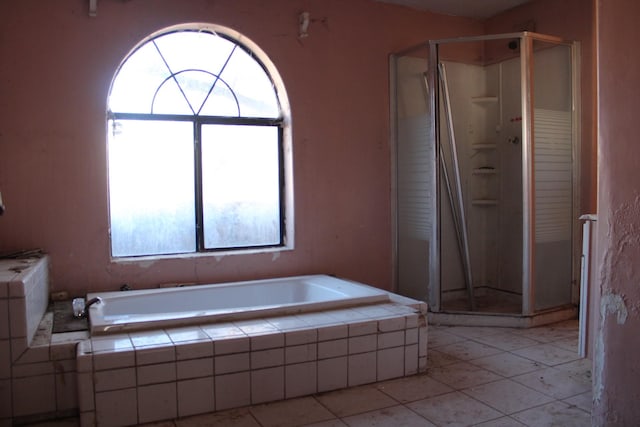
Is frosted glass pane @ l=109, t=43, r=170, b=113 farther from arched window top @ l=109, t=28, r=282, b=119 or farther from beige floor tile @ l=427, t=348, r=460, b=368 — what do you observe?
beige floor tile @ l=427, t=348, r=460, b=368

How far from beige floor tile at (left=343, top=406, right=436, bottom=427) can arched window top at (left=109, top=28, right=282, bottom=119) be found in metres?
2.11

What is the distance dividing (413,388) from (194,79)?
7.37 feet

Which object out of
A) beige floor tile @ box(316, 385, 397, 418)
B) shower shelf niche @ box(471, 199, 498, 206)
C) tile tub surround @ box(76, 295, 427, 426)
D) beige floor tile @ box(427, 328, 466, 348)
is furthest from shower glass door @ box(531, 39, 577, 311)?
beige floor tile @ box(316, 385, 397, 418)

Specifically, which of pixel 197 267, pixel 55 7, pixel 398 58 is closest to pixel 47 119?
pixel 55 7

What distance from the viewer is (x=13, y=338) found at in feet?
6.82

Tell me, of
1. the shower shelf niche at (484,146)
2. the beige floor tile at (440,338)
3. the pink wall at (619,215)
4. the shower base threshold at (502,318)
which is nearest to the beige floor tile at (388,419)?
the pink wall at (619,215)

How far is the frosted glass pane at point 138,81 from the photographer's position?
3.16 meters

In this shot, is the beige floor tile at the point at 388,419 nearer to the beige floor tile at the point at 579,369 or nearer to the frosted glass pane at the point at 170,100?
the beige floor tile at the point at 579,369

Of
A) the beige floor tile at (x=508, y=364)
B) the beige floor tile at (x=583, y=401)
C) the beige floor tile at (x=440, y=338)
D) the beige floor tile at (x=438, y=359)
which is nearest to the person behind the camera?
the beige floor tile at (x=583, y=401)

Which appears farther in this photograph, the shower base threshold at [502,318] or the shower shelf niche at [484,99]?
the shower shelf niche at [484,99]

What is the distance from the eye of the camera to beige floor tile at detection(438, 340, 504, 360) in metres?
2.86

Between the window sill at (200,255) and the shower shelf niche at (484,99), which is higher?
the shower shelf niche at (484,99)

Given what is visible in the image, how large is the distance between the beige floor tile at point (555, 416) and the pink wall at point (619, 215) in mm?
448

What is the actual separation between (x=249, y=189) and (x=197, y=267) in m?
0.64
